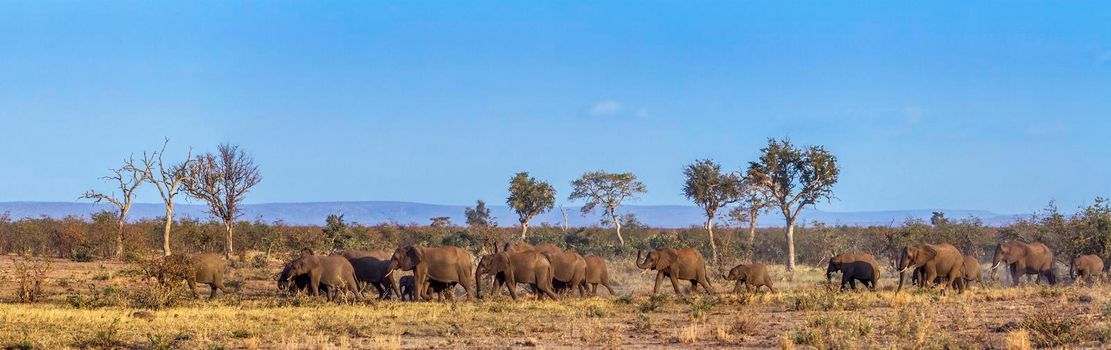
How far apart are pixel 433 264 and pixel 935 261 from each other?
13.7m

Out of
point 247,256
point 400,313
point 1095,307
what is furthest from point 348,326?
point 247,256

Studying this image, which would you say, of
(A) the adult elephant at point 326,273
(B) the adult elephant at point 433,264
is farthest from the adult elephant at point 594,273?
(A) the adult elephant at point 326,273

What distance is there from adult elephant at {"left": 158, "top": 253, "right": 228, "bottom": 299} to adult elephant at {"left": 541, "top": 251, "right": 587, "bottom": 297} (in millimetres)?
8523

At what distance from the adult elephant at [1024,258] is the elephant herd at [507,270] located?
1064 millimetres

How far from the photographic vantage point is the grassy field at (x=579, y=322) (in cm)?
1675

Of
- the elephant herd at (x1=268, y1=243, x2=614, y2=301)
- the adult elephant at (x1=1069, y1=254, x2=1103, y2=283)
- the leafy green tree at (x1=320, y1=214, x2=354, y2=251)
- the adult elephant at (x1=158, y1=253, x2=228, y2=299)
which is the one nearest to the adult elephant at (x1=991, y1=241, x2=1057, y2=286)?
the adult elephant at (x1=1069, y1=254, x2=1103, y2=283)

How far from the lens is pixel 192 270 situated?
25750 millimetres

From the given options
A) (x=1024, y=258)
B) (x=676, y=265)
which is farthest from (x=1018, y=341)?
(x=1024, y=258)

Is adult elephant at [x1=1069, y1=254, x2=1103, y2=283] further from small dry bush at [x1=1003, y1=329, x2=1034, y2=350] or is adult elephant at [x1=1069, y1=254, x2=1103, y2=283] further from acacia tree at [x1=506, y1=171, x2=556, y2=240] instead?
acacia tree at [x1=506, y1=171, x2=556, y2=240]

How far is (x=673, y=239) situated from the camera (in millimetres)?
59969

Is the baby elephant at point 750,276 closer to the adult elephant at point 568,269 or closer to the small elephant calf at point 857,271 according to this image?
the small elephant calf at point 857,271

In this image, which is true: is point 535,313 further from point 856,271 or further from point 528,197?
point 528,197

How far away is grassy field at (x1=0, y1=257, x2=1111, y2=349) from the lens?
55.0ft

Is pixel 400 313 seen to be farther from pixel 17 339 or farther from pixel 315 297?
pixel 17 339
